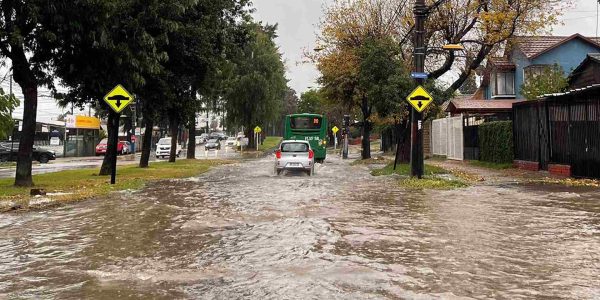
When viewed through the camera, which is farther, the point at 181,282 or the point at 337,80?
the point at 337,80

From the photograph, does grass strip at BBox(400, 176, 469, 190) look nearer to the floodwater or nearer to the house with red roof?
the floodwater

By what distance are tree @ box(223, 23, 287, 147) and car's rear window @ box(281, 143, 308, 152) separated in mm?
34028

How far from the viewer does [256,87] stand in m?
59.2

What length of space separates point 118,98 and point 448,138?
934 inches

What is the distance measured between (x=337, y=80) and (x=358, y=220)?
2584 centimetres

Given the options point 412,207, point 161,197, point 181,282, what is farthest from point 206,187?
point 181,282

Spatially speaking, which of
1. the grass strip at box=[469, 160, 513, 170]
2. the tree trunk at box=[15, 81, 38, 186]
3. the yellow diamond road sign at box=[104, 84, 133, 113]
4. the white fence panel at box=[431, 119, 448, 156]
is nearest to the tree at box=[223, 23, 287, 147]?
the white fence panel at box=[431, 119, 448, 156]

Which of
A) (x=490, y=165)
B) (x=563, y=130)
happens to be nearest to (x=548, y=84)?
(x=490, y=165)

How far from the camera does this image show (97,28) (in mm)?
17906

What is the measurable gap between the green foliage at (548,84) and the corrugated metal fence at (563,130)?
24.7 feet

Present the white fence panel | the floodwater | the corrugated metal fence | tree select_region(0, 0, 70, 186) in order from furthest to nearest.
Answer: the white fence panel
the corrugated metal fence
tree select_region(0, 0, 70, 186)
the floodwater

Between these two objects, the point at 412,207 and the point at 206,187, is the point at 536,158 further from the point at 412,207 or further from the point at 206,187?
the point at 206,187

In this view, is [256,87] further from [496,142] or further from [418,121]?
[418,121]

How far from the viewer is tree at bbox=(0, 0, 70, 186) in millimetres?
16547
